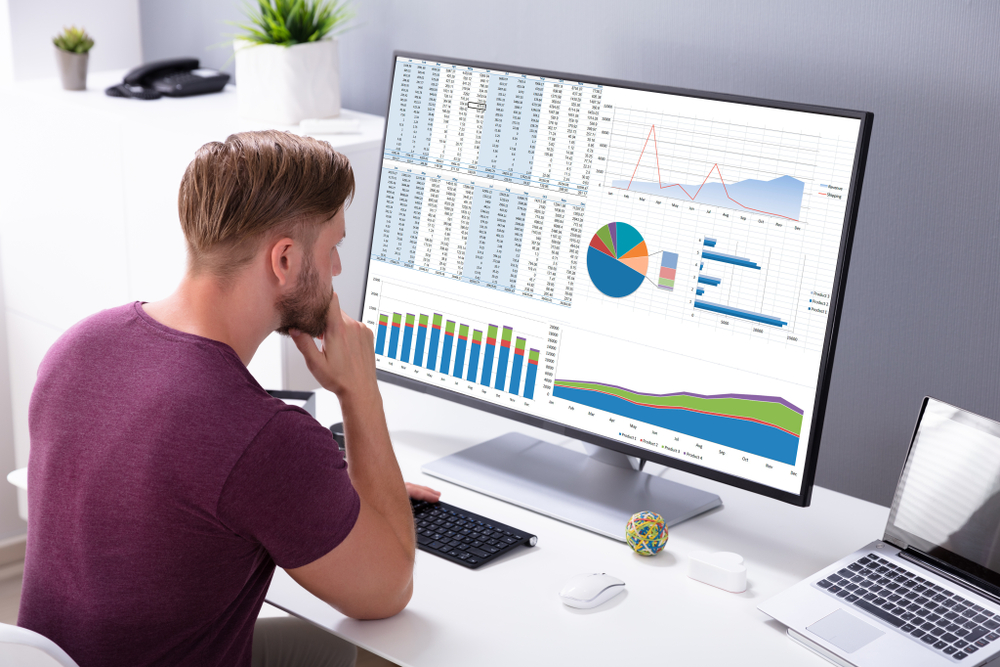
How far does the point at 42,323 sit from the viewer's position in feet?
8.03

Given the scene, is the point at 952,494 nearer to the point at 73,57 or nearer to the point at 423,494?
the point at 423,494

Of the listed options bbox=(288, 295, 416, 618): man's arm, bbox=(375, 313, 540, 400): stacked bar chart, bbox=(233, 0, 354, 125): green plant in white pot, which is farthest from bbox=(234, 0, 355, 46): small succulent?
bbox=(288, 295, 416, 618): man's arm

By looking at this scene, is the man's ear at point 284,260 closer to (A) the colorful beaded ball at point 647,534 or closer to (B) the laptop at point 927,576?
(A) the colorful beaded ball at point 647,534

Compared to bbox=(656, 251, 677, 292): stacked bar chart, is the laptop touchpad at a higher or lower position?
lower

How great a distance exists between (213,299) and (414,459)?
22.0 inches

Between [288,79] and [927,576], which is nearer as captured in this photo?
[927,576]

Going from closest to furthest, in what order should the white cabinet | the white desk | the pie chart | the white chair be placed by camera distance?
the white chair < the white desk < the pie chart < the white cabinet

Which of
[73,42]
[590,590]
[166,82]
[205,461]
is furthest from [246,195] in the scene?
[73,42]

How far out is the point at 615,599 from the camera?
Result: 1.24 metres

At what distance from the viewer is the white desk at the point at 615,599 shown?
3.72 ft

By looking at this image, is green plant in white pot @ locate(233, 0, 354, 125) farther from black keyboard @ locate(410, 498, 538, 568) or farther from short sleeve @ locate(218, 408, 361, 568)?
short sleeve @ locate(218, 408, 361, 568)

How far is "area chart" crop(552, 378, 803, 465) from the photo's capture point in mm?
1295

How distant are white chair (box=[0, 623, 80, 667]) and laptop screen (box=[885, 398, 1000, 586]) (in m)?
0.99

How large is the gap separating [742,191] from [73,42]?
5.64ft
